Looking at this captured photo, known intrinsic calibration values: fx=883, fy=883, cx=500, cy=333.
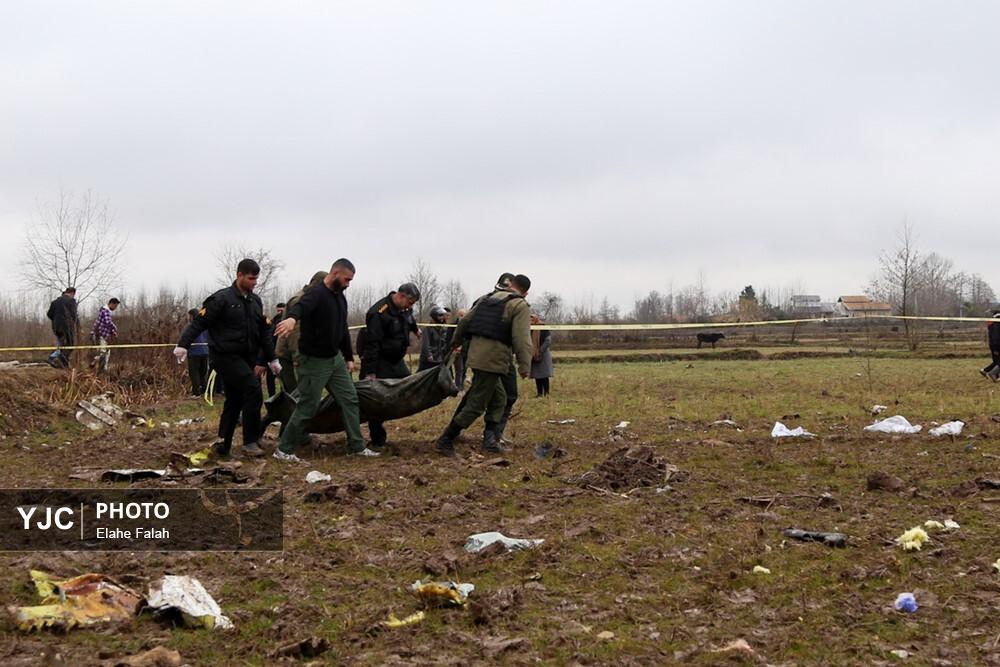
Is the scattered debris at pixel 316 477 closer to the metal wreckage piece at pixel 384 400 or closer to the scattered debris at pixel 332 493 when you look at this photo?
the scattered debris at pixel 332 493

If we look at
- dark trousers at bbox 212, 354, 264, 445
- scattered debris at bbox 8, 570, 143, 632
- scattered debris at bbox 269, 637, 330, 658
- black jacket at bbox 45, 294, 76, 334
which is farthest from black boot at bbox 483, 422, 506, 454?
black jacket at bbox 45, 294, 76, 334

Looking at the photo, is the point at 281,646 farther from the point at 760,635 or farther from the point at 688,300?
the point at 688,300

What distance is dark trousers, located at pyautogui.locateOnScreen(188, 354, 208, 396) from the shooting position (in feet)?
56.5

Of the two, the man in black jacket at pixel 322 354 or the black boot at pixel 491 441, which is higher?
the man in black jacket at pixel 322 354

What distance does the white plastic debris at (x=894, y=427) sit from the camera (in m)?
10.4

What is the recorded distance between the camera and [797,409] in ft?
44.3

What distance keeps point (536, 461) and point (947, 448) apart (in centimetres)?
430

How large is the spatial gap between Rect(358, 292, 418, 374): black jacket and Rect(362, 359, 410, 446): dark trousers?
0.05 meters

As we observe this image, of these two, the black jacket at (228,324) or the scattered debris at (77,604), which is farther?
the black jacket at (228,324)

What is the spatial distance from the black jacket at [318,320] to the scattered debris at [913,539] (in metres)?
5.50

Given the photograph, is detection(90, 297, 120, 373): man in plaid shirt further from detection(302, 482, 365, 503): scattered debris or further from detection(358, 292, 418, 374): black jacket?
detection(302, 482, 365, 503): scattered debris

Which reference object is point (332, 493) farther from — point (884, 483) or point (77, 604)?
point (884, 483)

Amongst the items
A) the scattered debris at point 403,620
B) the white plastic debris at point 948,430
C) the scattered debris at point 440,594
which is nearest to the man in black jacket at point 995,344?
the white plastic debris at point 948,430

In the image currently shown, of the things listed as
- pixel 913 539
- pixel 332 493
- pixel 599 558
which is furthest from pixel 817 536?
pixel 332 493
